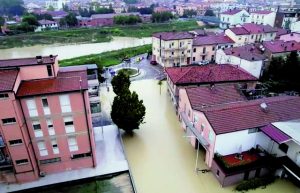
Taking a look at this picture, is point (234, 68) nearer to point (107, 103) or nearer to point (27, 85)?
point (107, 103)

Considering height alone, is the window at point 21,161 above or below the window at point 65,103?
below

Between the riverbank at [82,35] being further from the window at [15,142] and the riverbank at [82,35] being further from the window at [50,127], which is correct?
the window at [15,142]

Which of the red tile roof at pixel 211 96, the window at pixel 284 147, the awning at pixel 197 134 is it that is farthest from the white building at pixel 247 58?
the window at pixel 284 147

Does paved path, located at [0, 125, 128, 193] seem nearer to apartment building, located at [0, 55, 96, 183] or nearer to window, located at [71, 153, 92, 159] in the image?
apartment building, located at [0, 55, 96, 183]

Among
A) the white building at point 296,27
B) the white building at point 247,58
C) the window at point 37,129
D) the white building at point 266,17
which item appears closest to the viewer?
the window at point 37,129

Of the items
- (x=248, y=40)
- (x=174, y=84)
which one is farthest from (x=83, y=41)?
(x=174, y=84)
